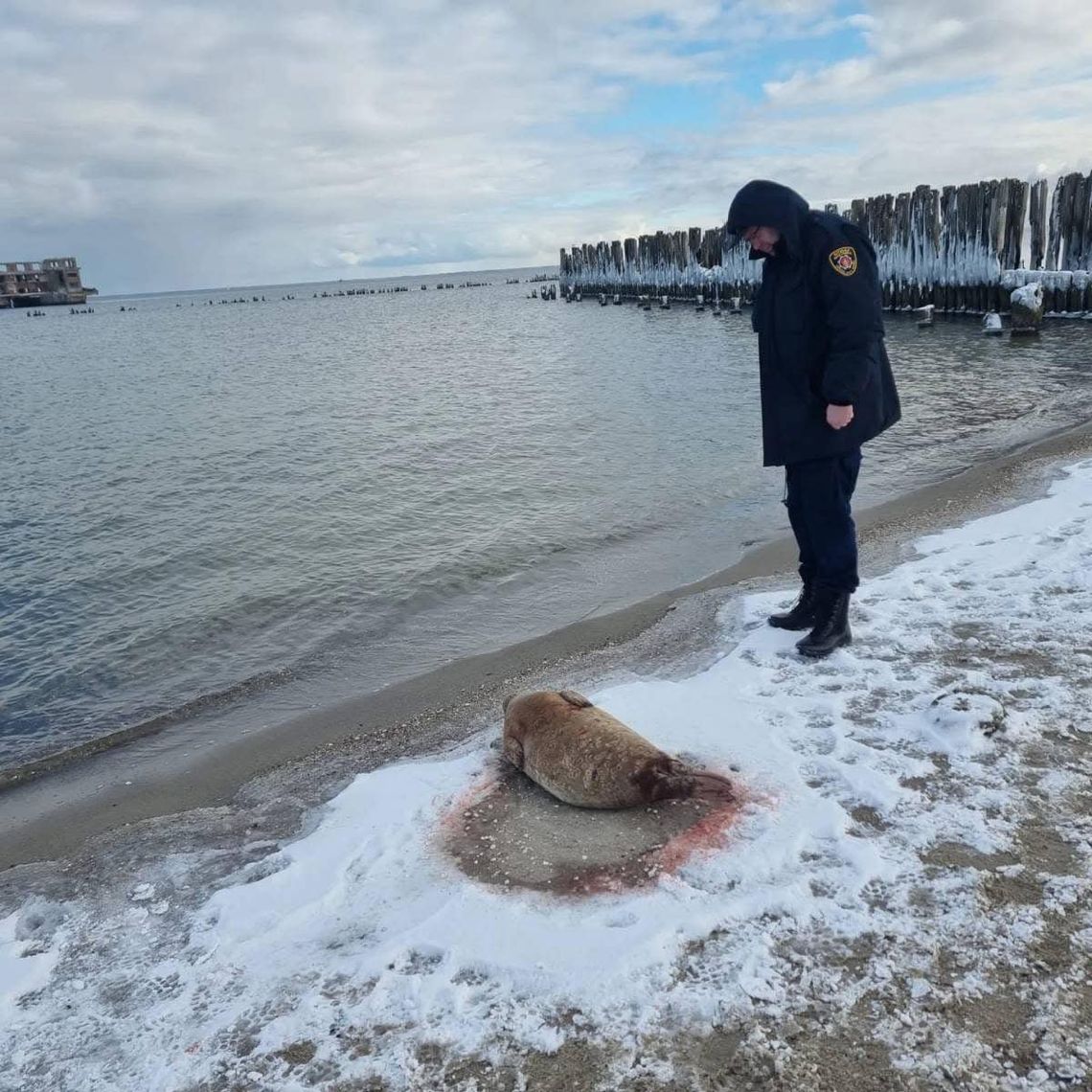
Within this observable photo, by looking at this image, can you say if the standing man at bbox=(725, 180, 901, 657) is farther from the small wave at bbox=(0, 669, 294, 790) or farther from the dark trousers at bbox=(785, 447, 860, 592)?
the small wave at bbox=(0, 669, 294, 790)

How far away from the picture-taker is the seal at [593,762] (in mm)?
3379

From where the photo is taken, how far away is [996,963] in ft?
7.72

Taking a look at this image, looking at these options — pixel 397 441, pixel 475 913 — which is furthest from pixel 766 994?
pixel 397 441

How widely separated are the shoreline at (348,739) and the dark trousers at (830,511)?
100 centimetres

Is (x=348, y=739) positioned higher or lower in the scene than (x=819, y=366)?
lower

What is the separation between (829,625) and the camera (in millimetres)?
4559

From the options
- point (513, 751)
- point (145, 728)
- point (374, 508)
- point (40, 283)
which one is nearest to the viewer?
point (513, 751)

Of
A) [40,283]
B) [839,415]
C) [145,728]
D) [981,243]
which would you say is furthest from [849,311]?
[40,283]

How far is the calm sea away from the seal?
2688 mm

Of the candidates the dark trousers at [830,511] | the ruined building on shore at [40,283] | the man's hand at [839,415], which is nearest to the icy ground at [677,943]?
the dark trousers at [830,511]

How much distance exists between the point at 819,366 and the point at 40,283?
14926 cm

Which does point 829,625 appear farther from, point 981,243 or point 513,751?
point 981,243

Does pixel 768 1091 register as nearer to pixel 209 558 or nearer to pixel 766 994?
pixel 766 994

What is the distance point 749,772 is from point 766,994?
1200 mm
